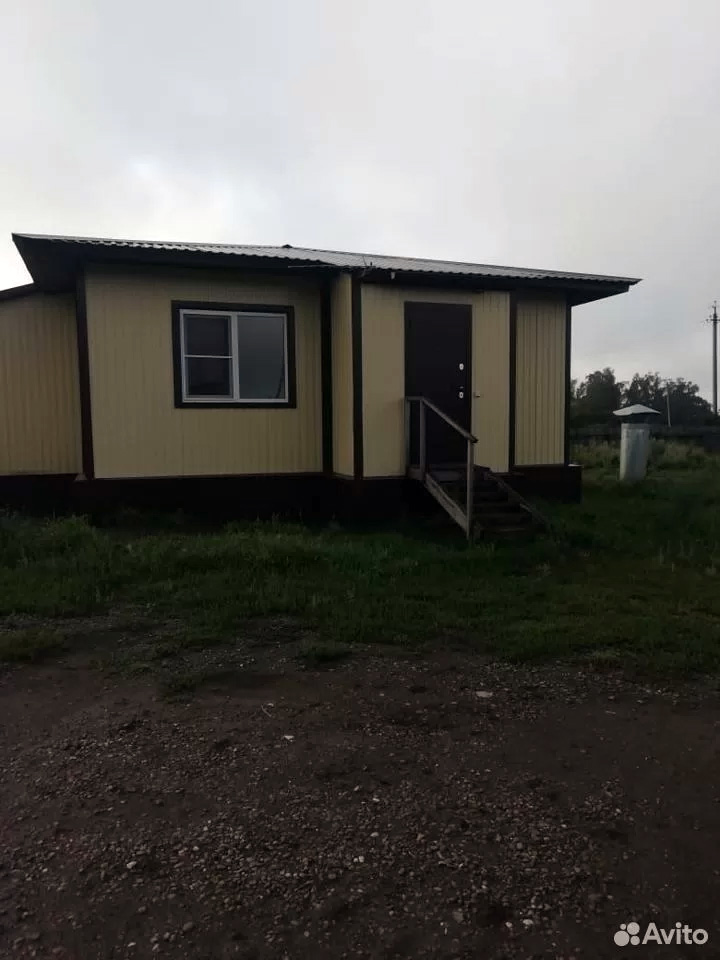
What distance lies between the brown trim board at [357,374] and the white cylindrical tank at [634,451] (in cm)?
780

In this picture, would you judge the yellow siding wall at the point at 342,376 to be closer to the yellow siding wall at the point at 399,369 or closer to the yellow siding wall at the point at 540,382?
the yellow siding wall at the point at 399,369

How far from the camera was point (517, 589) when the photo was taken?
6316 millimetres

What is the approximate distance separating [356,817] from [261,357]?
8.09 meters

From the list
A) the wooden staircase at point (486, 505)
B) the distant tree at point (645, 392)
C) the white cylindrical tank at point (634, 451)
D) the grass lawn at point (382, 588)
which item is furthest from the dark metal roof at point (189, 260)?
the distant tree at point (645, 392)

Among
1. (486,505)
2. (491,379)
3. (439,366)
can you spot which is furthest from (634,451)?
(486,505)

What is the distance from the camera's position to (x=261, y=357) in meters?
10.2

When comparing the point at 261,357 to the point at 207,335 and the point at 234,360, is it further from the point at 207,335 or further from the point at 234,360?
the point at 207,335

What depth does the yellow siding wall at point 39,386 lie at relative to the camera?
411 inches

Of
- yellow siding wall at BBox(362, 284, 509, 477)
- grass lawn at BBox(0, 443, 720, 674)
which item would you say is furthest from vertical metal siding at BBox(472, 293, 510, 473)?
grass lawn at BBox(0, 443, 720, 674)

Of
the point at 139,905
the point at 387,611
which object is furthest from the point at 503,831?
the point at 387,611

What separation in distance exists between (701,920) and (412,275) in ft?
26.9

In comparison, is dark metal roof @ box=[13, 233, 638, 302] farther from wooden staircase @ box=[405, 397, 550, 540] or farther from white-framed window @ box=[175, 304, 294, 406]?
wooden staircase @ box=[405, 397, 550, 540]

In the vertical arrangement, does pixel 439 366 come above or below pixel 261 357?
below

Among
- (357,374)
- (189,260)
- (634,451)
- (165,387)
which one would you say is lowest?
(634,451)
